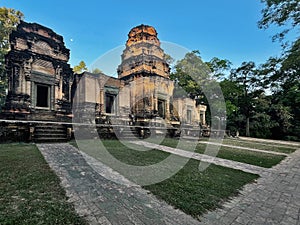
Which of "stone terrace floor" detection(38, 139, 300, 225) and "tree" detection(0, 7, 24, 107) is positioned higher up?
"tree" detection(0, 7, 24, 107)

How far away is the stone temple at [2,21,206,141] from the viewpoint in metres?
9.62

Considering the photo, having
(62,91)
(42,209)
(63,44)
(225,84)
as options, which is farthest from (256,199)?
(225,84)

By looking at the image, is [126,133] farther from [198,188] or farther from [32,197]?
[32,197]

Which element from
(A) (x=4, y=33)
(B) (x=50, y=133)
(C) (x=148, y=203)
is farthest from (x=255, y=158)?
(A) (x=4, y=33)

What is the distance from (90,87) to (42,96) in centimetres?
306

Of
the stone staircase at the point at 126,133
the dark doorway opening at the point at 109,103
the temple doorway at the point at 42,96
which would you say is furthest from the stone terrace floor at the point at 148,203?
the dark doorway opening at the point at 109,103

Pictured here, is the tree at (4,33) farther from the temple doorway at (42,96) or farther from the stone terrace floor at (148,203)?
the stone terrace floor at (148,203)

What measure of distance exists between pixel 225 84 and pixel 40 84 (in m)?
18.4

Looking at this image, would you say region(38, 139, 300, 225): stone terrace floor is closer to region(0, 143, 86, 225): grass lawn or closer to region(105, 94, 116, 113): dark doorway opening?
region(0, 143, 86, 225): grass lawn

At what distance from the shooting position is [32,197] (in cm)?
250

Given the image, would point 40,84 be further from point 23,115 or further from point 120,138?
point 120,138

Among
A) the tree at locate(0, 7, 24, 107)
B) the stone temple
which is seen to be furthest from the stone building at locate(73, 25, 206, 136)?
the tree at locate(0, 7, 24, 107)

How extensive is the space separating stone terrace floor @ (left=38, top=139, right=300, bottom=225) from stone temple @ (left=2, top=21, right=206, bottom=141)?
5730 mm

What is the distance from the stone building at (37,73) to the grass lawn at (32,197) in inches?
268
